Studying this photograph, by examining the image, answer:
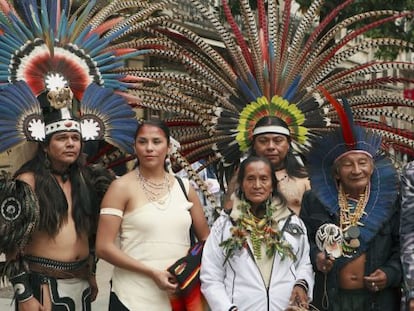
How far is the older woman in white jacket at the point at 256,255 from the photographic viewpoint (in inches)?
144

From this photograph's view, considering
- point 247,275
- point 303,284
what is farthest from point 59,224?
point 303,284

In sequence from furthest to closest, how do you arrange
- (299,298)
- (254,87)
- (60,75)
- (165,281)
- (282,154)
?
(254,87)
(282,154)
(60,75)
(165,281)
(299,298)

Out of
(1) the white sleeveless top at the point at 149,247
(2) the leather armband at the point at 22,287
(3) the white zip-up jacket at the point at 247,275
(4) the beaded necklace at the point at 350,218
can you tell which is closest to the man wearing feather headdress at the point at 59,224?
(2) the leather armband at the point at 22,287

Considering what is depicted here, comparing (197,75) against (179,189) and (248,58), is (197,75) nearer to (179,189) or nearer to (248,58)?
(248,58)

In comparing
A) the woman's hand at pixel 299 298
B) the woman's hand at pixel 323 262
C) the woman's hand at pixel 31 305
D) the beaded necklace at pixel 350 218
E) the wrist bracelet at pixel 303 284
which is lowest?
the woman's hand at pixel 31 305

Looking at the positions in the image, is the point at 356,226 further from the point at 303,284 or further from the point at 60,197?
the point at 60,197

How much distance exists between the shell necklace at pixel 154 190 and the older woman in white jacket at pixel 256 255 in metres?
0.32

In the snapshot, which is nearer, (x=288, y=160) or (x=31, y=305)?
(x=31, y=305)

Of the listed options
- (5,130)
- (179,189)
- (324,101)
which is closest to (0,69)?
(5,130)

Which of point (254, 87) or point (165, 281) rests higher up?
point (254, 87)

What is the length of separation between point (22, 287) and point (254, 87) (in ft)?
6.69

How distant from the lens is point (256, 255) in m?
3.70

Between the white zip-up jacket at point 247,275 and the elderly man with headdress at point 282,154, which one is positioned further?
Answer: the elderly man with headdress at point 282,154

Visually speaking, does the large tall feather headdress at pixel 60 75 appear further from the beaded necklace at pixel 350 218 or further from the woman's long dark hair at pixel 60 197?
the beaded necklace at pixel 350 218
